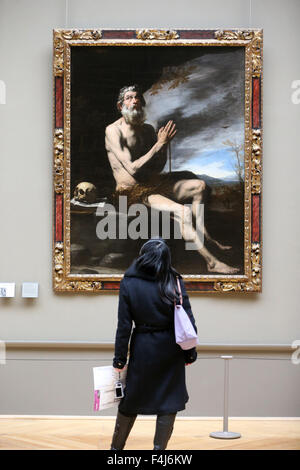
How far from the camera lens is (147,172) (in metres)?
10.5

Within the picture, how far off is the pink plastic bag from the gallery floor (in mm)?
2282

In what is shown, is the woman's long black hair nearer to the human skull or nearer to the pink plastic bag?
the pink plastic bag

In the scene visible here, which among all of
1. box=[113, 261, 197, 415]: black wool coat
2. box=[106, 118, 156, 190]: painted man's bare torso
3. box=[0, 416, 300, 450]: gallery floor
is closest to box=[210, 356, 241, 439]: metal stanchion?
box=[0, 416, 300, 450]: gallery floor

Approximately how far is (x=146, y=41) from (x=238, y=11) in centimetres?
139

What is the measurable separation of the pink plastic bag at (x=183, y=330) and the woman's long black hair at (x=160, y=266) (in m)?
0.14

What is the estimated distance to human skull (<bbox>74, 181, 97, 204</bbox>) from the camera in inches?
414

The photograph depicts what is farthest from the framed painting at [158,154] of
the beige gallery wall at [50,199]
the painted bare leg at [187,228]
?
the beige gallery wall at [50,199]

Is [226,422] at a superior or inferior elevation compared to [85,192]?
inferior

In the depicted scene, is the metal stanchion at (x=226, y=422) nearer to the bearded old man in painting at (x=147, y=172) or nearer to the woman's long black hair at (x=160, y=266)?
the bearded old man in painting at (x=147, y=172)

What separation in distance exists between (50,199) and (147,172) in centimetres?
143

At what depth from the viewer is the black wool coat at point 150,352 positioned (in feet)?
22.9

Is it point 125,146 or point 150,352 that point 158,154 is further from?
point 150,352

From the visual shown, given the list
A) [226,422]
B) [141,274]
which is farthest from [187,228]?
[141,274]

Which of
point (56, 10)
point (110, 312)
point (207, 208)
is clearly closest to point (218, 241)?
point (207, 208)
